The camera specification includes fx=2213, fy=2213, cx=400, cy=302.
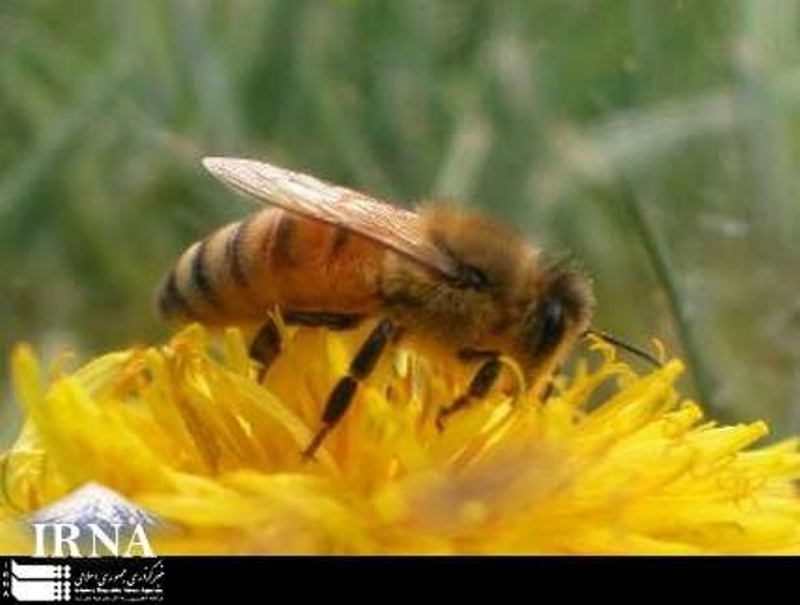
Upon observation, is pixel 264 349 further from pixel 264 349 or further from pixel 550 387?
pixel 550 387

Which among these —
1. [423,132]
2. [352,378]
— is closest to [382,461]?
[352,378]

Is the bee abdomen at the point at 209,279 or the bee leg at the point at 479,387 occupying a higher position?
the bee abdomen at the point at 209,279

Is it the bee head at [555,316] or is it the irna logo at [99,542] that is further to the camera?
the bee head at [555,316]

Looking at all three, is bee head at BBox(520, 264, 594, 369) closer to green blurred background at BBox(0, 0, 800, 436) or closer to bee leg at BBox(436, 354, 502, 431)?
bee leg at BBox(436, 354, 502, 431)

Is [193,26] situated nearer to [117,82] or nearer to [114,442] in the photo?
[117,82]

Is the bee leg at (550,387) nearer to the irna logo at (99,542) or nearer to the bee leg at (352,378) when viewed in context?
the bee leg at (352,378)

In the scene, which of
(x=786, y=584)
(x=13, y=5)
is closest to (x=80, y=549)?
(x=786, y=584)

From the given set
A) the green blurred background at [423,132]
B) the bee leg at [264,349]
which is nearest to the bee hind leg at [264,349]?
the bee leg at [264,349]

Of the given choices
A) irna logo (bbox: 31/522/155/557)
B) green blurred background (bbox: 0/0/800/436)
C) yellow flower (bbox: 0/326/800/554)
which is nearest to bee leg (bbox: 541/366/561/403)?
yellow flower (bbox: 0/326/800/554)
